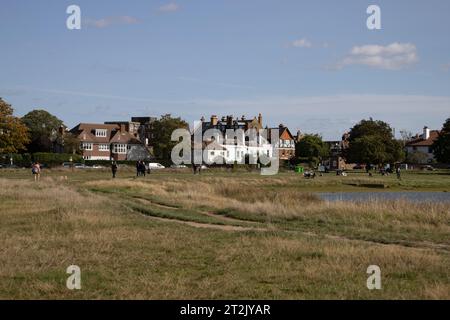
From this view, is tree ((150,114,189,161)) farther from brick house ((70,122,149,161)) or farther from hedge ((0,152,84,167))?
hedge ((0,152,84,167))

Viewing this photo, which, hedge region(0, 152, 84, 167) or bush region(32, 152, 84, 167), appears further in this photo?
hedge region(0, 152, 84, 167)

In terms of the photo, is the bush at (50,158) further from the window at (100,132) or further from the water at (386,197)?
the water at (386,197)

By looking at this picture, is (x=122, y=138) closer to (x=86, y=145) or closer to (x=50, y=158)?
(x=86, y=145)

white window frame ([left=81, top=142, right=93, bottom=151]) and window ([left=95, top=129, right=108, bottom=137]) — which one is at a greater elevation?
window ([left=95, top=129, right=108, bottom=137])

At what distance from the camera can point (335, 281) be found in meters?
13.3

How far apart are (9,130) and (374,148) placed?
202 ft

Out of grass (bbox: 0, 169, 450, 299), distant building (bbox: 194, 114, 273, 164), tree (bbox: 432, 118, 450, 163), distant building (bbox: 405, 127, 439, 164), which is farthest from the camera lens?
distant building (bbox: 405, 127, 439, 164)

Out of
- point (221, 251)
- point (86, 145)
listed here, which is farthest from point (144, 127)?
point (221, 251)

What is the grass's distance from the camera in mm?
12484

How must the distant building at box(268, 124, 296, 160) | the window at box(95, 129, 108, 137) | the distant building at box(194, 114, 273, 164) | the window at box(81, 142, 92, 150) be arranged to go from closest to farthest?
the window at box(81, 142, 92, 150)
the window at box(95, 129, 108, 137)
the distant building at box(194, 114, 273, 164)
the distant building at box(268, 124, 296, 160)

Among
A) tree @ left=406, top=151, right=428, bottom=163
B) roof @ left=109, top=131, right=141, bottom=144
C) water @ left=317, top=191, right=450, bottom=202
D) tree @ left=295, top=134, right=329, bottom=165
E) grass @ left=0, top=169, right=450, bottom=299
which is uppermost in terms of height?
roof @ left=109, top=131, right=141, bottom=144

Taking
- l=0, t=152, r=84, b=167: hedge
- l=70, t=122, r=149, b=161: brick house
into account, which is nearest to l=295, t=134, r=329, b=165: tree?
l=70, t=122, r=149, b=161: brick house

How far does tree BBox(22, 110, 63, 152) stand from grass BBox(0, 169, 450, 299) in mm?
93795

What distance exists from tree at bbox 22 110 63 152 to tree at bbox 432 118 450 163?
70.8 m
